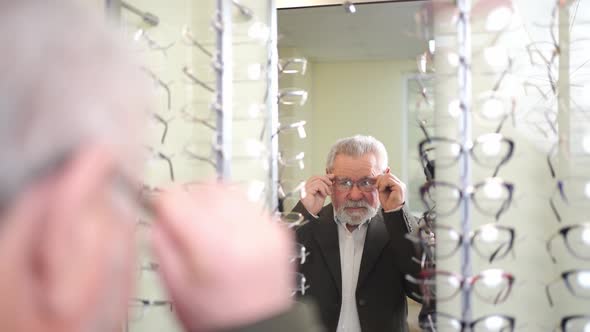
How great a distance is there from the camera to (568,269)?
814 millimetres

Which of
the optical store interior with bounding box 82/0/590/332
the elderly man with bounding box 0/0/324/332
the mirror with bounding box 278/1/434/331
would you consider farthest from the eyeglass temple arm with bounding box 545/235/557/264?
the mirror with bounding box 278/1/434/331

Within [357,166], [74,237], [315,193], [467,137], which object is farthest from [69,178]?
[357,166]

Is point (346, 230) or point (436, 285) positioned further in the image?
point (346, 230)

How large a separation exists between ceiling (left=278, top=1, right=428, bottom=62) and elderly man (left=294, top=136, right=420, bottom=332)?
145cm

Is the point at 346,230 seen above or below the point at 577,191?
below

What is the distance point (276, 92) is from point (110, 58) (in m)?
0.61

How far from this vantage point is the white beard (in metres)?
1.40

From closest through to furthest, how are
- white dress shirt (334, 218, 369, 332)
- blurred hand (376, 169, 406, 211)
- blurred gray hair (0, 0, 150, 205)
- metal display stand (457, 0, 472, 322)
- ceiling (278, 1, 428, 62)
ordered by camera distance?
blurred gray hair (0, 0, 150, 205), metal display stand (457, 0, 472, 322), blurred hand (376, 169, 406, 211), white dress shirt (334, 218, 369, 332), ceiling (278, 1, 428, 62)

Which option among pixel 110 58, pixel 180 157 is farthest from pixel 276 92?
pixel 110 58

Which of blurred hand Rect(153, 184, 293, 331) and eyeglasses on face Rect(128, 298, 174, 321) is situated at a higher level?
blurred hand Rect(153, 184, 293, 331)

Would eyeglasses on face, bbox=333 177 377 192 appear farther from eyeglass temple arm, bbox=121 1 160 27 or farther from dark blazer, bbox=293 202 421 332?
eyeglass temple arm, bbox=121 1 160 27

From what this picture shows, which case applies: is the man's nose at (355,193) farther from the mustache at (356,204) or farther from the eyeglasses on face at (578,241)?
the eyeglasses on face at (578,241)

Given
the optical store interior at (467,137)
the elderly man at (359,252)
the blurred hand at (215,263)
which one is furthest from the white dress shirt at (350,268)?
the blurred hand at (215,263)

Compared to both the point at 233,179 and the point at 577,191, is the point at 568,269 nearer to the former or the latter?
the point at 577,191
